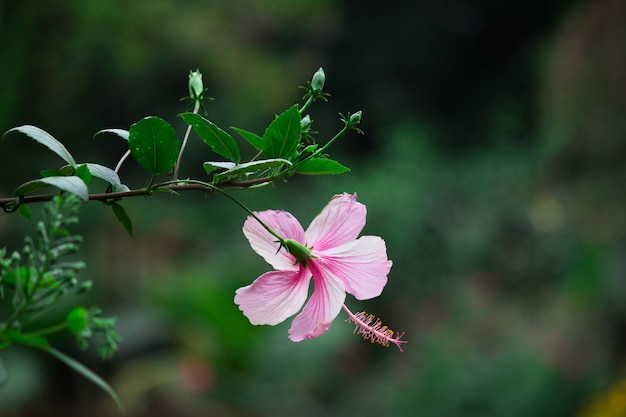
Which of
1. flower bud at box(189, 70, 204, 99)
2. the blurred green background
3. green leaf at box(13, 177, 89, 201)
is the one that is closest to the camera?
green leaf at box(13, 177, 89, 201)

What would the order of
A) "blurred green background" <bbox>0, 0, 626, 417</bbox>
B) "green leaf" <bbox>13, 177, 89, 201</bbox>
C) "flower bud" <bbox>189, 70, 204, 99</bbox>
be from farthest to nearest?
"blurred green background" <bbox>0, 0, 626, 417</bbox> → "flower bud" <bbox>189, 70, 204, 99</bbox> → "green leaf" <bbox>13, 177, 89, 201</bbox>

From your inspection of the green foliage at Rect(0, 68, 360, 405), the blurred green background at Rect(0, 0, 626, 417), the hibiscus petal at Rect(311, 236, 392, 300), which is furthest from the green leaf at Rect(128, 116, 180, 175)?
the blurred green background at Rect(0, 0, 626, 417)

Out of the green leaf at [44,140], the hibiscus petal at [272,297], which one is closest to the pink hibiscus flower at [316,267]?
the hibiscus petal at [272,297]

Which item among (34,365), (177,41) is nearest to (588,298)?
(34,365)

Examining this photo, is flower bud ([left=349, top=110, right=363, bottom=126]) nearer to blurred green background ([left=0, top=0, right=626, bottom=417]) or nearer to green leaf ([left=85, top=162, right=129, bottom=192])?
green leaf ([left=85, top=162, right=129, bottom=192])

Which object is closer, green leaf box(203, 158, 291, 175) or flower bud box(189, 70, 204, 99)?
green leaf box(203, 158, 291, 175)

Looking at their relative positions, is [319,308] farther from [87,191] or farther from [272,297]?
[87,191]
